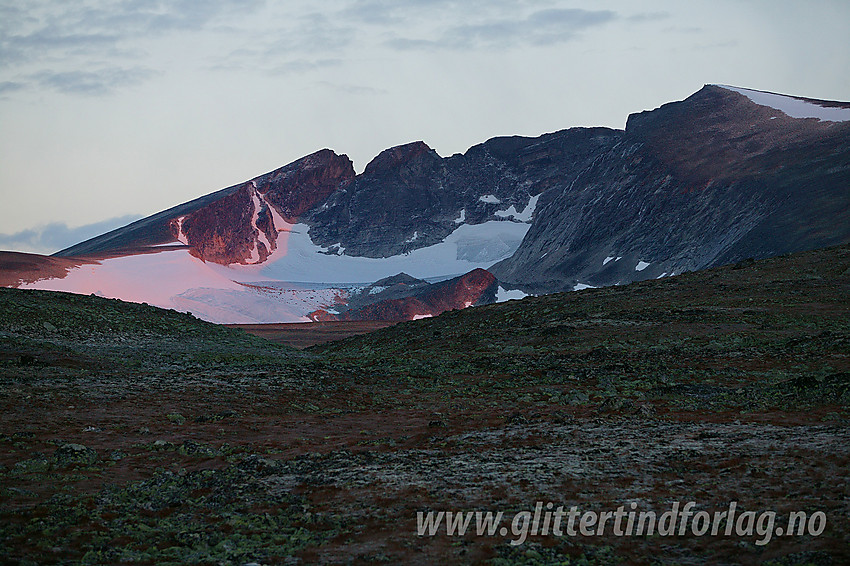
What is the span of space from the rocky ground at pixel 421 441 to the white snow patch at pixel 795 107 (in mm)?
107535

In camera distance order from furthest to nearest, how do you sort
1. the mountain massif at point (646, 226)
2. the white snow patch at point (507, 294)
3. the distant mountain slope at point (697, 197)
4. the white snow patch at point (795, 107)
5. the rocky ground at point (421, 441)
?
1. the white snow patch at point (507, 294)
2. the white snow patch at point (795, 107)
3. the mountain massif at point (646, 226)
4. the distant mountain slope at point (697, 197)
5. the rocky ground at point (421, 441)

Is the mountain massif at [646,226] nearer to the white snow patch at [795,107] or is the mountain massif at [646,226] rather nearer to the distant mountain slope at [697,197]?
the distant mountain slope at [697,197]

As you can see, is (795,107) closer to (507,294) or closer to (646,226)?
(646,226)

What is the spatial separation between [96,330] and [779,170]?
102 m

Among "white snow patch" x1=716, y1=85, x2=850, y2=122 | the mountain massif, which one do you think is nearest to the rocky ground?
the mountain massif

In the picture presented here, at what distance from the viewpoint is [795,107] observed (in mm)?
137875

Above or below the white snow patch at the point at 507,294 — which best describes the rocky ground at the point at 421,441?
above

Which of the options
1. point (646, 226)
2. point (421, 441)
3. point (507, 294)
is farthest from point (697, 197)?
point (421, 441)

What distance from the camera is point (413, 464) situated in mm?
12977

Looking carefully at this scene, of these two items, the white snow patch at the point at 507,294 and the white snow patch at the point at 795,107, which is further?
the white snow patch at the point at 507,294

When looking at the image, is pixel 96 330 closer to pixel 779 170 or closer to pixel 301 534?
pixel 301 534

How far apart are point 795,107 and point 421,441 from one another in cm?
14476

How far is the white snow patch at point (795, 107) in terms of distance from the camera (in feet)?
412

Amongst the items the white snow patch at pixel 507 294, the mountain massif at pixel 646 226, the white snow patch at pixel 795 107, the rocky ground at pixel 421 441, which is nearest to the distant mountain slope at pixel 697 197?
the mountain massif at pixel 646 226
